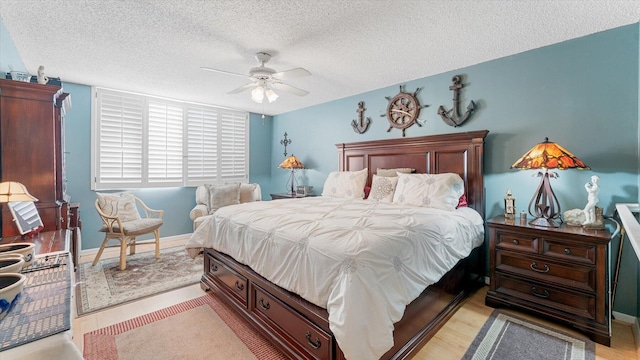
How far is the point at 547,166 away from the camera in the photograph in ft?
7.34

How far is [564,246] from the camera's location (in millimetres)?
2180

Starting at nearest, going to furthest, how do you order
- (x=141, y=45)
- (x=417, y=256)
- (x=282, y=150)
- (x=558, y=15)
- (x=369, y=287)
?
(x=369, y=287) < (x=417, y=256) < (x=558, y=15) < (x=141, y=45) < (x=282, y=150)

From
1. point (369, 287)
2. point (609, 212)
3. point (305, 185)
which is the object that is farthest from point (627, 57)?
point (305, 185)

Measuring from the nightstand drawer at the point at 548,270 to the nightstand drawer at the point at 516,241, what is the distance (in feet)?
0.19

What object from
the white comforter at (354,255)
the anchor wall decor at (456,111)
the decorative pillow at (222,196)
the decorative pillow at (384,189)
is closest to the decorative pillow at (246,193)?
the decorative pillow at (222,196)

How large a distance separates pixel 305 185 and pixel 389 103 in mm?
2299

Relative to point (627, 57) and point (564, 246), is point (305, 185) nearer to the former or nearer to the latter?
point (564, 246)

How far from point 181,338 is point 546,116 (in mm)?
3817

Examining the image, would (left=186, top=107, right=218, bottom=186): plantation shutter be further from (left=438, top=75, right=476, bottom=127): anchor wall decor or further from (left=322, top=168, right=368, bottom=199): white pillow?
(left=438, top=75, right=476, bottom=127): anchor wall decor

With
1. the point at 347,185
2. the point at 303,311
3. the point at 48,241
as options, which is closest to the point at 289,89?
the point at 347,185

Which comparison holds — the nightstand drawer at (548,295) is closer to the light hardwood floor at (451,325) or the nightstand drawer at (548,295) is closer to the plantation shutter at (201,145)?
the light hardwood floor at (451,325)

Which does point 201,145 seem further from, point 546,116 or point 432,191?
point 546,116

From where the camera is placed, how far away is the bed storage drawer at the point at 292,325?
1.57 m

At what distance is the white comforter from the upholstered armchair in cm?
191
